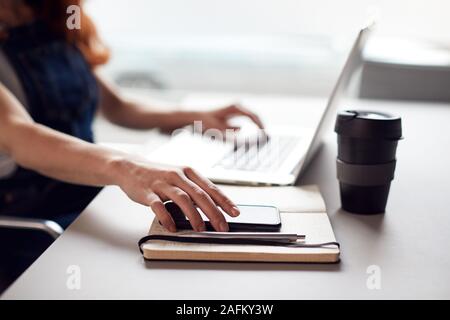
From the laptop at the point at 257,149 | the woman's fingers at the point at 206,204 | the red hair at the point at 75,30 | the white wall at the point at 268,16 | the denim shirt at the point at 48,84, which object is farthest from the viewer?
the white wall at the point at 268,16

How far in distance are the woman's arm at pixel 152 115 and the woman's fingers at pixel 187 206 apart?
565 millimetres

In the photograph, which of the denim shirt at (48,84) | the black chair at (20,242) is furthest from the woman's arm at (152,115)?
the black chair at (20,242)

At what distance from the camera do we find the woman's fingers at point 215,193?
75 cm

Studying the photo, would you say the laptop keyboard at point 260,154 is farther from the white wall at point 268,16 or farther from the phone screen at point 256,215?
the white wall at point 268,16

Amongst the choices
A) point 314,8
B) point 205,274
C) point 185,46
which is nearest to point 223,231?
point 205,274

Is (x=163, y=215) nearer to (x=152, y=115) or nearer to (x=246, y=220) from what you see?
(x=246, y=220)

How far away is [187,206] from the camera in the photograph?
726 millimetres

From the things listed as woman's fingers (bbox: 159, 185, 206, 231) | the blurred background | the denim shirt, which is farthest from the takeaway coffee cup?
the blurred background

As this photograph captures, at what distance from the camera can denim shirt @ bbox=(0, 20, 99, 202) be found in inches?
49.4

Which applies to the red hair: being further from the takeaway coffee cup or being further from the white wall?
the white wall

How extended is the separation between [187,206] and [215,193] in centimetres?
5

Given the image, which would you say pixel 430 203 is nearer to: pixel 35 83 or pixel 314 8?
pixel 35 83

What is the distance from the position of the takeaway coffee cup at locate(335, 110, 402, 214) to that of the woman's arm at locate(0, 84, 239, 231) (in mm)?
190

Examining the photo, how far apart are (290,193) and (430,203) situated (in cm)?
22
